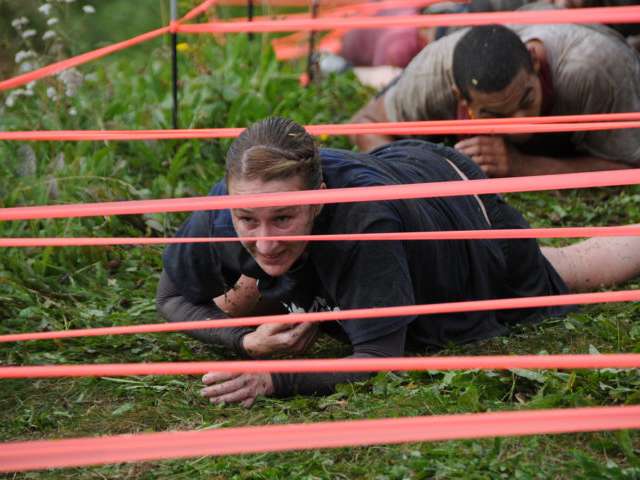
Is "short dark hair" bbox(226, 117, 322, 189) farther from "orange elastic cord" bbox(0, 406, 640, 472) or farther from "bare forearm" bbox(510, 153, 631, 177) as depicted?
"bare forearm" bbox(510, 153, 631, 177)

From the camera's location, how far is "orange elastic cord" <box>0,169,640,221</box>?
7.89ft

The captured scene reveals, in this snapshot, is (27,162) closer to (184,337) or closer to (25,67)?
(25,67)

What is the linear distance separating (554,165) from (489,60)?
68cm

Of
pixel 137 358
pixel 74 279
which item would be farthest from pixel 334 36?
pixel 137 358

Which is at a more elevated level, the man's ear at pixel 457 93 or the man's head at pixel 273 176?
the man's head at pixel 273 176

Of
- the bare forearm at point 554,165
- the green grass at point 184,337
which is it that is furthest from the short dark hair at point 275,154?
the bare forearm at point 554,165

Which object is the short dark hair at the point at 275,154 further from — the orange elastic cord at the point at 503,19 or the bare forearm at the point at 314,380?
the orange elastic cord at the point at 503,19

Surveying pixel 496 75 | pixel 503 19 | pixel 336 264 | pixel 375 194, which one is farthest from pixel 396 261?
pixel 496 75

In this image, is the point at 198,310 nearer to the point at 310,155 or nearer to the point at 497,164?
the point at 310,155

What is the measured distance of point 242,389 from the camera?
2941mm

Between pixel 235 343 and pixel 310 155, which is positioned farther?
pixel 235 343

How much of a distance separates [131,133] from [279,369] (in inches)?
65.3

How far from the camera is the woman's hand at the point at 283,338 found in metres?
3.10

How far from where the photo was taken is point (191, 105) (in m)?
5.03
